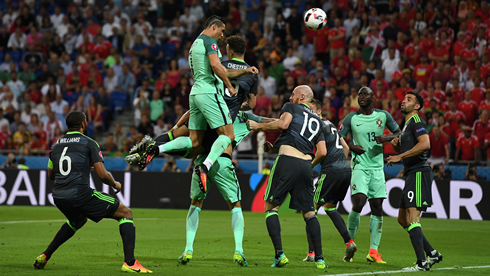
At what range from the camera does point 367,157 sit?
916 centimetres

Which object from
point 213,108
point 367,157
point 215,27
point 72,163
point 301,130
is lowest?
point 367,157

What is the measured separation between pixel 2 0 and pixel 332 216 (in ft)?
75.4

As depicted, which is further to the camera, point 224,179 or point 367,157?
point 367,157

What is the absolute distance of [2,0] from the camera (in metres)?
26.9

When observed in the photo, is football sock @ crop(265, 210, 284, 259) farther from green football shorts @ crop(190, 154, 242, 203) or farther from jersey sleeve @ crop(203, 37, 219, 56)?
jersey sleeve @ crop(203, 37, 219, 56)

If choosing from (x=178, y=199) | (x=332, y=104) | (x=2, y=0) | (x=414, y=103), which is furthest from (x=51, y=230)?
(x=2, y=0)

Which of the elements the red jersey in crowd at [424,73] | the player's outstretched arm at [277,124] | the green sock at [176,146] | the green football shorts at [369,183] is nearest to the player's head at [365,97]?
the green football shorts at [369,183]

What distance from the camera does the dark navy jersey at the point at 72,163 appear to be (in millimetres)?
7090

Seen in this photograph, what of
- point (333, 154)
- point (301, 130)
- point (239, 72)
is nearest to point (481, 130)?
point (333, 154)

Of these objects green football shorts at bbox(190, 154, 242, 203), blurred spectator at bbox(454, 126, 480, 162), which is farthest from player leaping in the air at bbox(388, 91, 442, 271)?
blurred spectator at bbox(454, 126, 480, 162)

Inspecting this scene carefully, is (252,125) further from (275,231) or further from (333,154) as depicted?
(333,154)

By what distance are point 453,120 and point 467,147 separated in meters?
1.08

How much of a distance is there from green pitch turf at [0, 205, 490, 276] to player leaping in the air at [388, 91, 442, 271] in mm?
390

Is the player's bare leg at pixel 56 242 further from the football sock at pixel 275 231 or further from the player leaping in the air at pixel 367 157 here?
the player leaping in the air at pixel 367 157
